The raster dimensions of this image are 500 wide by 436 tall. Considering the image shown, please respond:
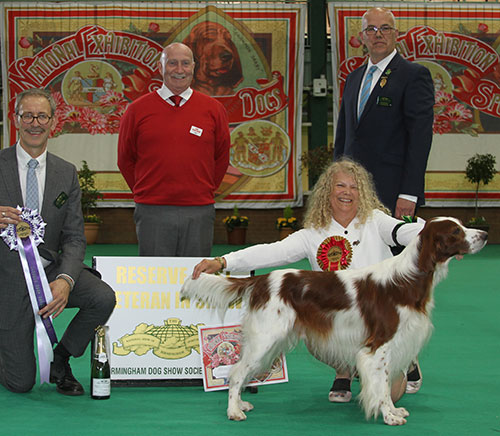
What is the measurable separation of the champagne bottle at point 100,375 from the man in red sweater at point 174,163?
904 mm

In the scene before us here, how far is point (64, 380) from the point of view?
3.07 metres

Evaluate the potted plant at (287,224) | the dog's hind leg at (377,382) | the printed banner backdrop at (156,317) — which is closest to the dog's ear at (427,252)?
the dog's hind leg at (377,382)

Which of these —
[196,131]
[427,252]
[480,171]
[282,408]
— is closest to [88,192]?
[480,171]

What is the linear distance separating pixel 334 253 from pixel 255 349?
0.71m

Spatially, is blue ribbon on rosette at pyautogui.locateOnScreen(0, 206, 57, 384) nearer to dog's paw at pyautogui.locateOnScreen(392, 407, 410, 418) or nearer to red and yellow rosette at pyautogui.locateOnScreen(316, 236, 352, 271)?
red and yellow rosette at pyautogui.locateOnScreen(316, 236, 352, 271)

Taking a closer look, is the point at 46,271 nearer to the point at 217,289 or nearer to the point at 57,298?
the point at 57,298

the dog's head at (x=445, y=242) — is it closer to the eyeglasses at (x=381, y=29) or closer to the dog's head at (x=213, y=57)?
the eyeglasses at (x=381, y=29)

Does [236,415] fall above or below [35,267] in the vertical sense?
below

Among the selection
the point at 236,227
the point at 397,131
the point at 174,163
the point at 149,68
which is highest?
the point at 149,68

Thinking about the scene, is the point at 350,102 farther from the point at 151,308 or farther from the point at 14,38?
the point at 14,38

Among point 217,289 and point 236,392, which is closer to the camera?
point 236,392

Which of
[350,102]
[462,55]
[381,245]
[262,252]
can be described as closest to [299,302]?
[262,252]

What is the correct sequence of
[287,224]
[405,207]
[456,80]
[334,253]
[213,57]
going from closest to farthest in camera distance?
[334,253]
[405,207]
[287,224]
[213,57]
[456,80]

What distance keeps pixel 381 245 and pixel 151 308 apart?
118 centimetres
